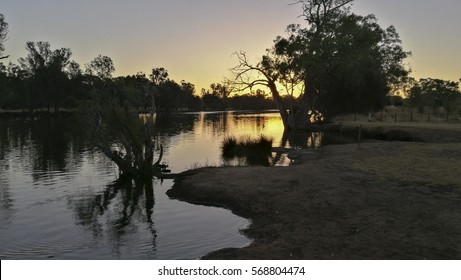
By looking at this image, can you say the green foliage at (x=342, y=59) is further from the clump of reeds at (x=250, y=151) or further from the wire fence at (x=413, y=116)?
the clump of reeds at (x=250, y=151)

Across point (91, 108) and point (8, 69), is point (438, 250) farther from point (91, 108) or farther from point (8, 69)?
point (8, 69)

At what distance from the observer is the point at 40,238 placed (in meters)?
12.1

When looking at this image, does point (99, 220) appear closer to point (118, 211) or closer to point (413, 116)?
point (118, 211)

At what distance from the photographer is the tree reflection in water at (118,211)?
40.5ft

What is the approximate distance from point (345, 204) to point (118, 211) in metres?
8.35

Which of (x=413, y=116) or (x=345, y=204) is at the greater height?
(x=413, y=116)

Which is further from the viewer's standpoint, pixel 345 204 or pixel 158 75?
pixel 158 75

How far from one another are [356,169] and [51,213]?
1344 cm

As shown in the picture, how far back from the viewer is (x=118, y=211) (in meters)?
15.3

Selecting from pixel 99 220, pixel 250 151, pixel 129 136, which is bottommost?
pixel 99 220

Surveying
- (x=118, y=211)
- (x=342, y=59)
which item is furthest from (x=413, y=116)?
(x=118, y=211)

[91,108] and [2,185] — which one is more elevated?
[91,108]

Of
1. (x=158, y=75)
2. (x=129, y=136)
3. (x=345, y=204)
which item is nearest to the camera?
(x=345, y=204)

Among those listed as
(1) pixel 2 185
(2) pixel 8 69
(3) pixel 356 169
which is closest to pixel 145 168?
(1) pixel 2 185
